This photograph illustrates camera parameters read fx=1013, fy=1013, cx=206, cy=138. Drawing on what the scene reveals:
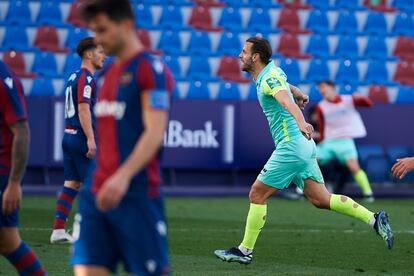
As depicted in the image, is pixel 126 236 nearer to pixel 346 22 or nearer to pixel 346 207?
pixel 346 207

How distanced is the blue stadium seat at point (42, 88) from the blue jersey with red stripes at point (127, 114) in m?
13.9

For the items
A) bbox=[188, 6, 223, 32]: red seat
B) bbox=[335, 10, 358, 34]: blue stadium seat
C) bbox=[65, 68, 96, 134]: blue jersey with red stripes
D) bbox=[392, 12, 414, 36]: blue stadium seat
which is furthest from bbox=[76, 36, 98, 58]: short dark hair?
bbox=[392, 12, 414, 36]: blue stadium seat

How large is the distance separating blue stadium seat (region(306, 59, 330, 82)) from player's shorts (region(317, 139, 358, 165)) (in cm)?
372

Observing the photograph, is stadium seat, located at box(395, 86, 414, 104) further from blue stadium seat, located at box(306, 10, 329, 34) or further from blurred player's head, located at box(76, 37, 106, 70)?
blurred player's head, located at box(76, 37, 106, 70)

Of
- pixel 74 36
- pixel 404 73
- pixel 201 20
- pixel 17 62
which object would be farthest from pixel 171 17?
pixel 404 73

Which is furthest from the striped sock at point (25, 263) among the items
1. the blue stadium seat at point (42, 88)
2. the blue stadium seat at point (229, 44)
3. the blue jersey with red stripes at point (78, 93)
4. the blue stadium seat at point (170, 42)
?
the blue stadium seat at point (229, 44)

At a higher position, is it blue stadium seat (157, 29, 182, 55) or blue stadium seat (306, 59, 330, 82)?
blue stadium seat (157, 29, 182, 55)

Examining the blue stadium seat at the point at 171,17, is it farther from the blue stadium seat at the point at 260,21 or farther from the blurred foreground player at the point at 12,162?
the blurred foreground player at the point at 12,162

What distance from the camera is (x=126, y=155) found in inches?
209

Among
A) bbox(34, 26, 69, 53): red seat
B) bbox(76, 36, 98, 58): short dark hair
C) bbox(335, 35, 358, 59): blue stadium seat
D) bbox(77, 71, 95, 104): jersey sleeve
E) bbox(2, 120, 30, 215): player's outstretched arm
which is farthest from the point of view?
bbox(335, 35, 358, 59): blue stadium seat

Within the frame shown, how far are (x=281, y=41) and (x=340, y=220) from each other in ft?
26.8

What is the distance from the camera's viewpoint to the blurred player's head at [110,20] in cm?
510

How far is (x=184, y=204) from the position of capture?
Answer: 55.4ft

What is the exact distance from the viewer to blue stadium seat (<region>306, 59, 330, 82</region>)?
21.6 metres
